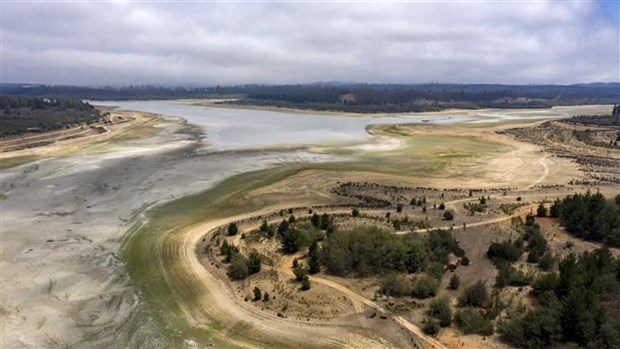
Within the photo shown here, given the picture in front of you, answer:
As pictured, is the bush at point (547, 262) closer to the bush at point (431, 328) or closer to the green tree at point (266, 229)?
the bush at point (431, 328)

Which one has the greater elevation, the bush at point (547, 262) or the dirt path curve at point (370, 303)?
the bush at point (547, 262)

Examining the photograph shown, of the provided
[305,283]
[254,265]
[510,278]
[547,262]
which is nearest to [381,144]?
[547,262]

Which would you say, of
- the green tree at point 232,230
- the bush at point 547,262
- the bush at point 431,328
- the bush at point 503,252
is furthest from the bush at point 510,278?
the green tree at point 232,230

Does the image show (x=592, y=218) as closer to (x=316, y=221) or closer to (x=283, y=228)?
(x=316, y=221)

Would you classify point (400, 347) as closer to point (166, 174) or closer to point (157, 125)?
point (166, 174)

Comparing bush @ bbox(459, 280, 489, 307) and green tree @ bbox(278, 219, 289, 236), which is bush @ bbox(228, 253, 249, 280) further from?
bush @ bbox(459, 280, 489, 307)

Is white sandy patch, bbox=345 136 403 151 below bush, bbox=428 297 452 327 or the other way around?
the other way around

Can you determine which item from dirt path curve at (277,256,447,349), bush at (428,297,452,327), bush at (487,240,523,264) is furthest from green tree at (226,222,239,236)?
bush at (487,240,523,264)
